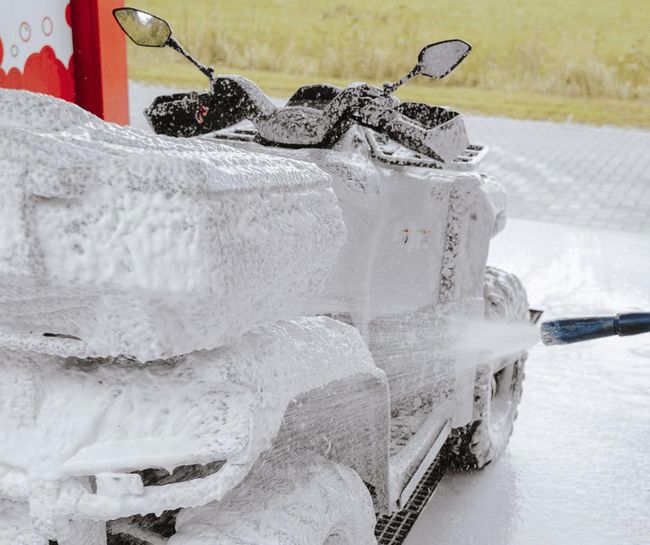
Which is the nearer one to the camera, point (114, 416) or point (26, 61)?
point (114, 416)

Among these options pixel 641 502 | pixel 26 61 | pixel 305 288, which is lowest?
pixel 641 502

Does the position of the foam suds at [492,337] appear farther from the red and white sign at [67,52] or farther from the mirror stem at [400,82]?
the red and white sign at [67,52]

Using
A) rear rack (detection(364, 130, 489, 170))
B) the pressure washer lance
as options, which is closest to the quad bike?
the pressure washer lance

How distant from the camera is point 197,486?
1.25 m

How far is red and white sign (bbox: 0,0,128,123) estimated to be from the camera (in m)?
4.16

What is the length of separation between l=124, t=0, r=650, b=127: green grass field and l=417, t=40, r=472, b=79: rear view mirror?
28.9 ft

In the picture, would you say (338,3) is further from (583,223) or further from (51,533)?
(51,533)

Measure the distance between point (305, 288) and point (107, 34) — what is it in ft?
12.5

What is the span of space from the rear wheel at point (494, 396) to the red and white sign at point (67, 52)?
2.49 meters

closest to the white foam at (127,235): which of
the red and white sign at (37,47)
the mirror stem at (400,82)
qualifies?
the mirror stem at (400,82)

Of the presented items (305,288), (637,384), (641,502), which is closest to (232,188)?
(305,288)

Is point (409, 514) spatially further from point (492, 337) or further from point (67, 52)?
point (67, 52)

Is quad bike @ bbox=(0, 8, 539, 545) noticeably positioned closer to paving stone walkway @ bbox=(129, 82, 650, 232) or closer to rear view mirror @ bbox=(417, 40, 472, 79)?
rear view mirror @ bbox=(417, 40, 472, 79)

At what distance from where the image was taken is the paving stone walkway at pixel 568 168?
7.58 m
